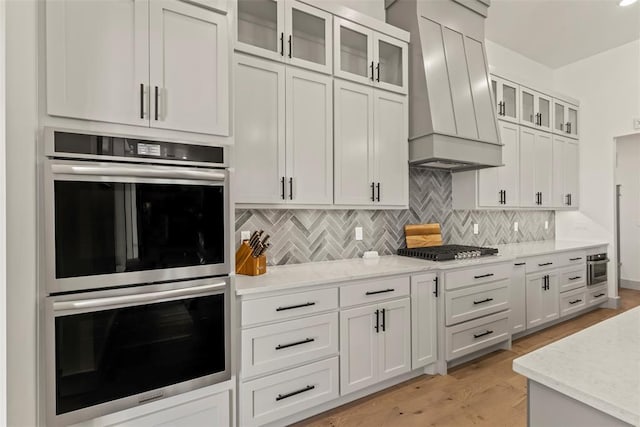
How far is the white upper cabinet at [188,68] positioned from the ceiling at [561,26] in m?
3.19

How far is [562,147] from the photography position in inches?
177

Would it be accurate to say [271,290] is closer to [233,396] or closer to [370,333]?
[233,396]

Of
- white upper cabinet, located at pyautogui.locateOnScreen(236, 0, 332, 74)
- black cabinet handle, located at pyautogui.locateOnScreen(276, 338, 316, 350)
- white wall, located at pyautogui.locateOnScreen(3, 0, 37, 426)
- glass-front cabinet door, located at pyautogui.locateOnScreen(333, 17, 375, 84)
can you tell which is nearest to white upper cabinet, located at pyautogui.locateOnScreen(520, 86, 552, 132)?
glass-front cabinet door, located at pyautogui.locateOnScreen(333, 17, 375, 84)

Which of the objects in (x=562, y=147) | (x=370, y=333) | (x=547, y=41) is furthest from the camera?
(x=562, y=147)

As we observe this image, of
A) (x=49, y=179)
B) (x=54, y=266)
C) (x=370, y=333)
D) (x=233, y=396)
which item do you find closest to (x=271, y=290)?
(x=233, y=396)

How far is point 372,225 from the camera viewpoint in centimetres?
313

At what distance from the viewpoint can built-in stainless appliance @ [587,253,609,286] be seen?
4.16 meters

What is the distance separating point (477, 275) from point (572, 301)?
6.87ft

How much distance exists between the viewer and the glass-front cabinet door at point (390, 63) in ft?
9.02

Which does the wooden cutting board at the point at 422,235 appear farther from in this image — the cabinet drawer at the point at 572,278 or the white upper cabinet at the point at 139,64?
the white upper cabinet at the point at 139,64

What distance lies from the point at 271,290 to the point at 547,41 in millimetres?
4779

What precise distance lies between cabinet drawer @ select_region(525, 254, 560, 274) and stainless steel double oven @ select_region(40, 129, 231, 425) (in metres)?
3.23

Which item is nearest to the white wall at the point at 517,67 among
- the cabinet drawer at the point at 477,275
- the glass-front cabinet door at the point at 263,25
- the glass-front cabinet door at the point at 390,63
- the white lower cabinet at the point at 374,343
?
the glass-front cabinet door at the point at 390,63

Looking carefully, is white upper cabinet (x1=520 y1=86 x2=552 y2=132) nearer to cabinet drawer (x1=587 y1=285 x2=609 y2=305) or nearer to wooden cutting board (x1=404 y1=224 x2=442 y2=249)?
wooden cutting board (x1=404 y1=224 x2=442 y2=249)
